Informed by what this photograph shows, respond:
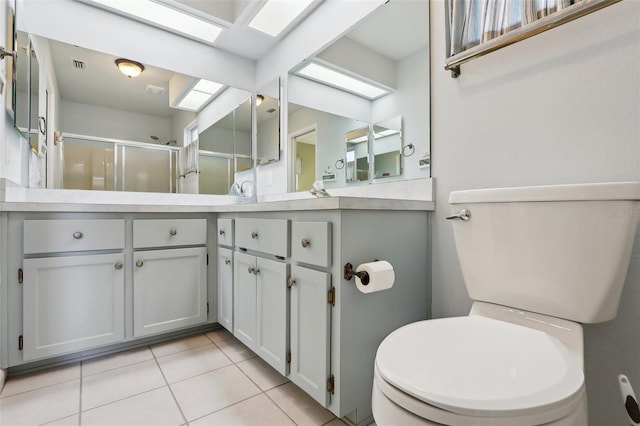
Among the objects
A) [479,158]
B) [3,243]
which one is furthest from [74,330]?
[479,158]

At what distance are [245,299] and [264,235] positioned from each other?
0.40m

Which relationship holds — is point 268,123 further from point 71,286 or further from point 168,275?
point 71,286

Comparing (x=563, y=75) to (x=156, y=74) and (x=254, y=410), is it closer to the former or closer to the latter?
(x=254, y=410)

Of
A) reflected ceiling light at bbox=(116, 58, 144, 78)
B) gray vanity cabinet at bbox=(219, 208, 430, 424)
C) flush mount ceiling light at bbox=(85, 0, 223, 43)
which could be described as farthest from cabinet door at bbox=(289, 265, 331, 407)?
flush mount ceiling light at bbox=(85, 0, 223, 43)

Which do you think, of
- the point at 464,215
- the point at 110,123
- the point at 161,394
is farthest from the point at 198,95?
the point at 464,215

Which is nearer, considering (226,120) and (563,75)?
(563,75)

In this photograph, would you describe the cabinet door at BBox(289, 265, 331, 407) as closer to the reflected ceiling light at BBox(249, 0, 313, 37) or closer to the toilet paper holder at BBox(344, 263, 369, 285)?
the toilet paper holder at BBox(344, 263, 369, 285)

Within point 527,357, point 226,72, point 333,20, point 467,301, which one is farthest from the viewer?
point 226,72

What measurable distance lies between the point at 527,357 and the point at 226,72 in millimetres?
2643

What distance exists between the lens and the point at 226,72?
252 cm

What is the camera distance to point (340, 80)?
1892mm

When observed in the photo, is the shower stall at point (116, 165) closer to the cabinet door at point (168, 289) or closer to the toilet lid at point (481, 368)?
the cabinet door at point (168, 289)

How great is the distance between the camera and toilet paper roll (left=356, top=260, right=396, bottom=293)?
3.36ft

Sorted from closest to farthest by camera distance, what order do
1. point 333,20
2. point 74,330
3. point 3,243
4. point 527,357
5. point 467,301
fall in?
point 527,357
point 467,301
point 3,243
point 74,330
point 333,20
